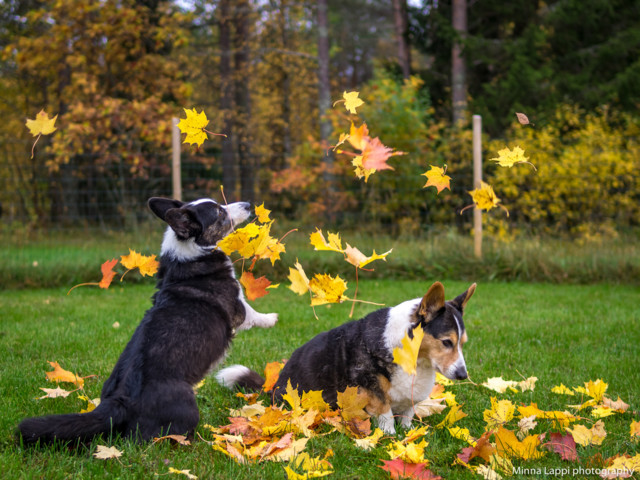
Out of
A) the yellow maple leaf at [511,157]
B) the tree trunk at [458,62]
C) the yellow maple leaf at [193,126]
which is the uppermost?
the tree trunk at [458,62]

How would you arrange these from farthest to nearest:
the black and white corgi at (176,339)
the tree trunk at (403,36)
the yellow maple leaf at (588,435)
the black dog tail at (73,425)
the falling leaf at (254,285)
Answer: the tree trunk at (403,36)
the falling leaf at (254,285)
the yellow maple leaf at (588,435)
the black and white corgi at (176,339)
the black dog tail at (73,425)

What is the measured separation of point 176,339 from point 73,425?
62 centimetres

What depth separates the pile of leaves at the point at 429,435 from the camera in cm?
257

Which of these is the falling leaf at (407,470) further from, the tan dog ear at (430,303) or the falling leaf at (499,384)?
the falling leaf at (499,384)

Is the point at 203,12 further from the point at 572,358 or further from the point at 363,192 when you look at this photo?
the point at 572,358

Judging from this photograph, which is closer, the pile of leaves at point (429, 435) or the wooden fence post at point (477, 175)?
the pile of leaves at point (429, 435)

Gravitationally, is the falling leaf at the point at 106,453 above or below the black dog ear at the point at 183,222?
below

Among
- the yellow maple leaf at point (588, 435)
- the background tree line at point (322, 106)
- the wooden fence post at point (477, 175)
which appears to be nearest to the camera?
the yellow maple leaf at point (588, 435)

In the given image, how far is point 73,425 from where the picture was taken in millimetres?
2646

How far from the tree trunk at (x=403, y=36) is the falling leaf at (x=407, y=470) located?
642 inches

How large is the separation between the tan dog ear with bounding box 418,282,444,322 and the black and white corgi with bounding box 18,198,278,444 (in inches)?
40.3

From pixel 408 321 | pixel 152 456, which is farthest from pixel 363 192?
pixel 152 456

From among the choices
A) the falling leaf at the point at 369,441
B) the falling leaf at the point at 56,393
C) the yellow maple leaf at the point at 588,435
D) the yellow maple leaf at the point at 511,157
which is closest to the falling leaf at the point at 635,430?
the yellow maple leaf at the point at 588,435

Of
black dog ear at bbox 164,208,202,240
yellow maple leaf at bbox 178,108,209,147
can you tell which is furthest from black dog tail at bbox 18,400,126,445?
yellow maple leaf at bbox 178,108,209,147
